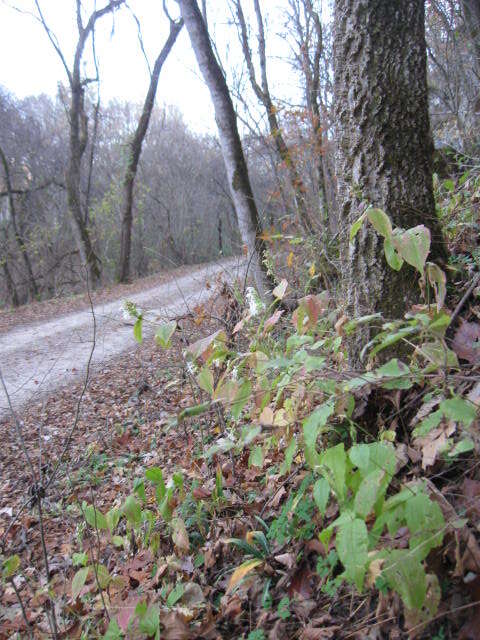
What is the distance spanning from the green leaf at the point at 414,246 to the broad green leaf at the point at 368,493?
629 mm

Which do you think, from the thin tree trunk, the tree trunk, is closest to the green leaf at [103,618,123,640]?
the tree trunk

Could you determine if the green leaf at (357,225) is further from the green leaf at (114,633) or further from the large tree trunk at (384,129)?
the green leaf at (114,633)

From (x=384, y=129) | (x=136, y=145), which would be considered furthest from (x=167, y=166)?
(x=384, y=129)

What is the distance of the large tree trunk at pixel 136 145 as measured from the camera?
51.2 ft

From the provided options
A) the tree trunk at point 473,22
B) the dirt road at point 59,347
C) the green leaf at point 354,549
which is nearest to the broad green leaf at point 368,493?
the green leaf at point 354,549

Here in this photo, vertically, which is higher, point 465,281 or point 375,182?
point 375,182

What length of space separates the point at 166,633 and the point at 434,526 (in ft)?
4.38

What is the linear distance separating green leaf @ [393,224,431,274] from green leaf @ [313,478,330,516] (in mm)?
712

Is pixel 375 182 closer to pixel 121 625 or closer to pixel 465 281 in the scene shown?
pixel 465 281

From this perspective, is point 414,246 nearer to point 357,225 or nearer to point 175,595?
point 357,225

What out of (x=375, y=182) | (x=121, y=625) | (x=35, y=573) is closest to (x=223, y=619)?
(x=121, y=625)

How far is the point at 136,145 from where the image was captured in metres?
16.5

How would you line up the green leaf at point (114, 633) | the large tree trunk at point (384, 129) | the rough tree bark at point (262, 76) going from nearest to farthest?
the green leaf at point (114, 633)
the large tree trunk at point (384, 129)
the rough tree bark at point (262, 76)

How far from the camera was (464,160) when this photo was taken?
5.12 meters
